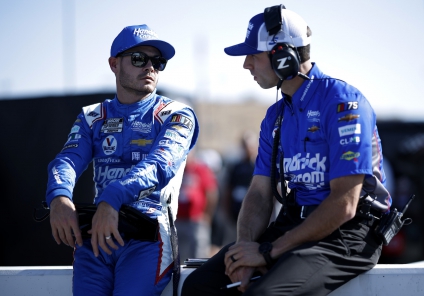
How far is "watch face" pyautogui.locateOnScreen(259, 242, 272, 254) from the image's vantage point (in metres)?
3.12

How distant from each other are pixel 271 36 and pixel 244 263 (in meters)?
1.33

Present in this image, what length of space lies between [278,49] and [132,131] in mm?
1081

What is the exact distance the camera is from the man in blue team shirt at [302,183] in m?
3.01

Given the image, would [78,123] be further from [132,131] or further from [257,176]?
[257,176]

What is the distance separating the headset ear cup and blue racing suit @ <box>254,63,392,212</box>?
0.17 meters

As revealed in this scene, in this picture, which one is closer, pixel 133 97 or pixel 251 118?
pixel 133 97

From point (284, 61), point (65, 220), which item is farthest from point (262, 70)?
point (65, 220)

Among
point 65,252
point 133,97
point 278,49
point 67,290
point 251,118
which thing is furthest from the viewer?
point 251,118

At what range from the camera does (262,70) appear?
349cm

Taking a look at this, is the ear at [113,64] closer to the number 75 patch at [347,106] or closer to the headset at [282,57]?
the headset at [282,57]

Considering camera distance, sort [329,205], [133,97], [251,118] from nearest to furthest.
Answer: [329,205] → [133,97] → [251,118]

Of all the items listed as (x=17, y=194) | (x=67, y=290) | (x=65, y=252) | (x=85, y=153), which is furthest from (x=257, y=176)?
(x=17, y=194)

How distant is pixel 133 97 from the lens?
3857 millimetres

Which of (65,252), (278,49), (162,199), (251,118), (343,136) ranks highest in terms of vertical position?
(278,49)
